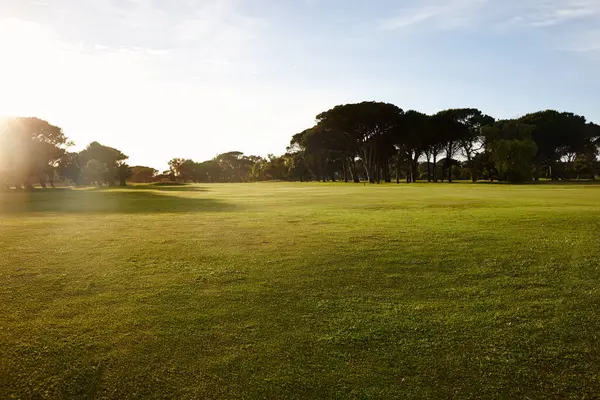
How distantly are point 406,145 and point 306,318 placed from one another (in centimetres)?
9868

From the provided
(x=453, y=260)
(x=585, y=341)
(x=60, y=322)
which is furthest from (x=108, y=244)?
(x=585, y=341)

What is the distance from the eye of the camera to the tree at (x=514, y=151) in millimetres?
76438

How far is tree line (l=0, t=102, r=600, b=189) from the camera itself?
75500 millimetres

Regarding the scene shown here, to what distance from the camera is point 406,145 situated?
101438mm

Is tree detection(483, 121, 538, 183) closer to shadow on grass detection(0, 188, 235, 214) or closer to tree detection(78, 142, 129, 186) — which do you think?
shadow on grass detection(0, 188, 235, 214)

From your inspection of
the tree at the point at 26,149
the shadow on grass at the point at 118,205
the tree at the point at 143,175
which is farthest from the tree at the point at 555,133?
the tree at the point at 143,175

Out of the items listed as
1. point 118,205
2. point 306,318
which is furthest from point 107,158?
point 306,318

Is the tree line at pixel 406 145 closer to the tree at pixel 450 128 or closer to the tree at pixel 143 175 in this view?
Result: the tree at pixel 450 128

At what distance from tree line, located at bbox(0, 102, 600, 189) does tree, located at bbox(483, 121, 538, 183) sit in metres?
0.17

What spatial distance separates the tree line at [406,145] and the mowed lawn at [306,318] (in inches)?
2849

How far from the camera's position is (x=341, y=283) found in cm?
915

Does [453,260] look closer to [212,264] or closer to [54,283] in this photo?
[212,264]

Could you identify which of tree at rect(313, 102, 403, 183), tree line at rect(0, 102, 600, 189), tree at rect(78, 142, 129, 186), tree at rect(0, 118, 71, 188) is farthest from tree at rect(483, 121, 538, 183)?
tree at rect(78, 142, 129, 186)

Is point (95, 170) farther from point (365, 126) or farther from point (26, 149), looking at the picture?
point (365, 126)
